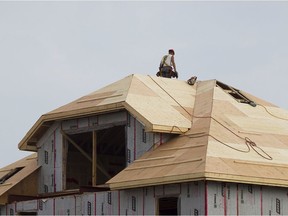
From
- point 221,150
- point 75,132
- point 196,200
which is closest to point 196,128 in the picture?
point 221,150

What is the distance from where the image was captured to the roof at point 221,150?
3095 centimetres

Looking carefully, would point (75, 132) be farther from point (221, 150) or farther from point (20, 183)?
point (221, 150)

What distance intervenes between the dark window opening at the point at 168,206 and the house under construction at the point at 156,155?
4 centimetres

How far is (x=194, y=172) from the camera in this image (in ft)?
99.2

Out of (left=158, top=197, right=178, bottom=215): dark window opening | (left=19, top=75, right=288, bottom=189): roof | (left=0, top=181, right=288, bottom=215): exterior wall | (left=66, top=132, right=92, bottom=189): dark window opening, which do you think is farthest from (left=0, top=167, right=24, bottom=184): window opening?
(left=158, top=197, right=178, bottom=215): dark window opening

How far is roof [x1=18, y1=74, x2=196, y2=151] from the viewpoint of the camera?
34.7 metres

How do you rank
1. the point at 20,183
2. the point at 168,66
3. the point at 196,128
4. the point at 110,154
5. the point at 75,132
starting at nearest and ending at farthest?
the point at 196,128 → the point at 75,132 → the point at 20,183 → the point at 168,66 → the point at 110,154

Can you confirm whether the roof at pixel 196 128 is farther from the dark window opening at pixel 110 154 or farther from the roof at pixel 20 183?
the dark window opening at pixel 110 154

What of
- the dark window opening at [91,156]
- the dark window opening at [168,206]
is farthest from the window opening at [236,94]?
the dark window opening at [168,206]

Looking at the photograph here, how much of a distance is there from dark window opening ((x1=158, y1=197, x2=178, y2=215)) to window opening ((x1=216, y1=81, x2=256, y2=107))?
25.6 ft

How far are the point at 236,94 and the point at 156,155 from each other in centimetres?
703

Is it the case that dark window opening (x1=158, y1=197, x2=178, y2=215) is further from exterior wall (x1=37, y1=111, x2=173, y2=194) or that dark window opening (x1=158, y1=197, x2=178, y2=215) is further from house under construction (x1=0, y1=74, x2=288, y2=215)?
exterior wall (x1=37, y1=111, x2=173, y2=194)

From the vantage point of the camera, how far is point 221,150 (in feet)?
106

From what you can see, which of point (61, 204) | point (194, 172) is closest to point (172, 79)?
point (61, 204)
